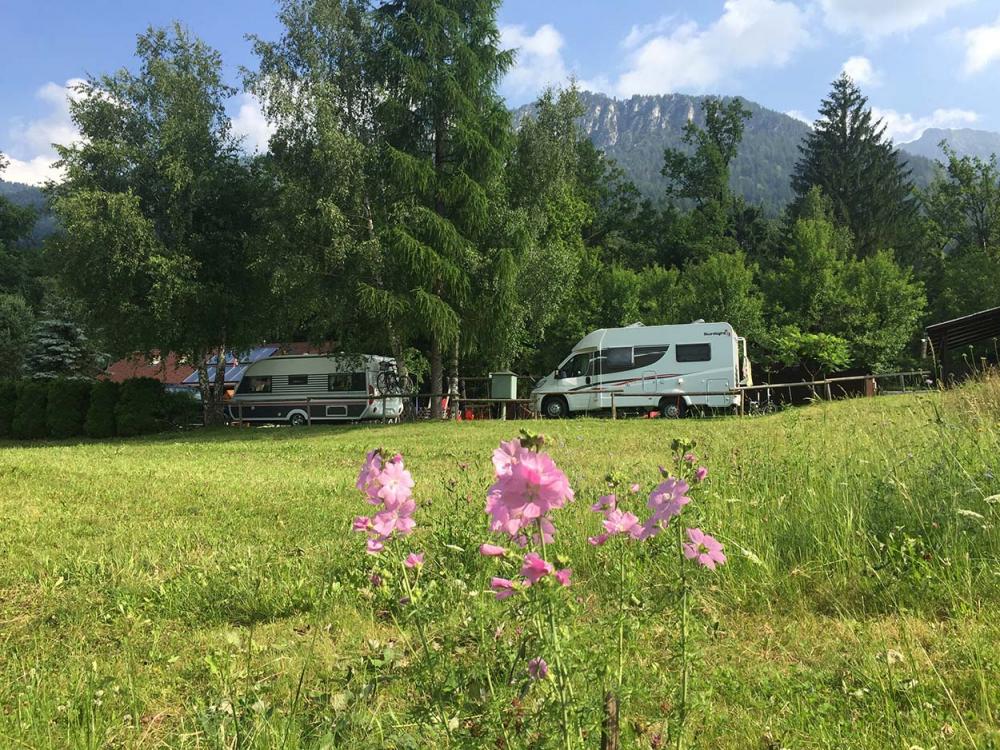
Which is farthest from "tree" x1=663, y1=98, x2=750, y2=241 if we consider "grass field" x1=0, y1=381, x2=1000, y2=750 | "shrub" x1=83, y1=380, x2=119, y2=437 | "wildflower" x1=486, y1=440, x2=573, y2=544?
"wildflower" x1=486, y1=440, x2=573, y2=544

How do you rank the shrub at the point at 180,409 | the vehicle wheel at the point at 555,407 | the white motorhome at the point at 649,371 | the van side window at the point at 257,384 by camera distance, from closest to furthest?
1. the shrub at the point at 180,409
2. the white motorhome at the point at 649,371
3. the vehicle wheel at the point at 555,407
4. the van side window at the point at 257,384

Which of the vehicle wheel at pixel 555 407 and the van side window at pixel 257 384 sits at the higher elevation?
the van side window at pixel 257 384

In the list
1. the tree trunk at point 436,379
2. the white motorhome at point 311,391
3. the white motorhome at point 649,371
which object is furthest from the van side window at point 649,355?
the white motorhome at point 311,391

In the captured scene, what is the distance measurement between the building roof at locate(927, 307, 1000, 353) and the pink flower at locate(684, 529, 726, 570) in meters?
14.2

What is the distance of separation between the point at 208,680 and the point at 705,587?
2.06 m

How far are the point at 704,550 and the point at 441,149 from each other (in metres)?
19.2

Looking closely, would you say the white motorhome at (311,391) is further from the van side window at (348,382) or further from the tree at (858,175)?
the tree at (858,175)

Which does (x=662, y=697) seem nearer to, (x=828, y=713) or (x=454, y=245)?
(x=828, y=713)

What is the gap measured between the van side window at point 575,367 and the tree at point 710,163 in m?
22.7

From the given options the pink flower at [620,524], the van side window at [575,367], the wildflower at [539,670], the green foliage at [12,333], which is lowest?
the wildflower at [539,670]

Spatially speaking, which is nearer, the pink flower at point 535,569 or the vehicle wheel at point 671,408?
the pink flower at point 535,569

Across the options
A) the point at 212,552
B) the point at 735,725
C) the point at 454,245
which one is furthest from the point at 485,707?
the point at 454,245

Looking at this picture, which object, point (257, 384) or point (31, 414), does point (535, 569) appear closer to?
point (31, 414)

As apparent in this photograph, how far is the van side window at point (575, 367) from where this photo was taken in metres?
22.0
